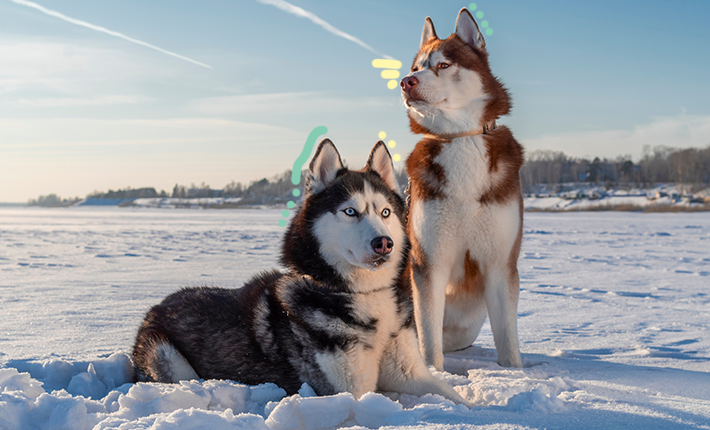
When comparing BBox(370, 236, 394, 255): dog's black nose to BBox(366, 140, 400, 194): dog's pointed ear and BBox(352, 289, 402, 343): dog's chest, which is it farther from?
BBox(366, 140, 400, 194): dog's pointed ear

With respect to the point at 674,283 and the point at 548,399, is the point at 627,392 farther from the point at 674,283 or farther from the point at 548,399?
the point at 674,283

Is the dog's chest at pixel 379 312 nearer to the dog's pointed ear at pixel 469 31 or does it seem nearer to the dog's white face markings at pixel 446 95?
the dog's white face markings at pixel 446 95

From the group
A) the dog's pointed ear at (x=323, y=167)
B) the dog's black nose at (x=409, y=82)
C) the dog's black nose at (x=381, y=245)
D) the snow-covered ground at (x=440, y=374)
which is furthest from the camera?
the dog's black nose at (x=409, y=82)

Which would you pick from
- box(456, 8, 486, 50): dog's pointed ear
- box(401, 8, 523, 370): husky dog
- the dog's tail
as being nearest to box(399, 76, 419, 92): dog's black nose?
box(401, 8, 523, 370): husky dog

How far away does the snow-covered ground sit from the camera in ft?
7.31

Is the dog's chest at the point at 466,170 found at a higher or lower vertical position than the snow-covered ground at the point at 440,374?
higher

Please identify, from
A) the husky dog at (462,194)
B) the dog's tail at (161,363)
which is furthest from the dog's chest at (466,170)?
the dog's tail at (161,363)

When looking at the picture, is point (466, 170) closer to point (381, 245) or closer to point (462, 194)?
point (462, 194)

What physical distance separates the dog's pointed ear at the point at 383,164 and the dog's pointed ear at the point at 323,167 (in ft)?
0.78

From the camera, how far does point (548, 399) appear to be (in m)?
2.43

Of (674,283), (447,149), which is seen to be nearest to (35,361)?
(447,149)

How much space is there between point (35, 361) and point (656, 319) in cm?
577

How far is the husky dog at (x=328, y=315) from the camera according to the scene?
2.59 metres

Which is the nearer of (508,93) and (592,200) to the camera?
(508,93)
